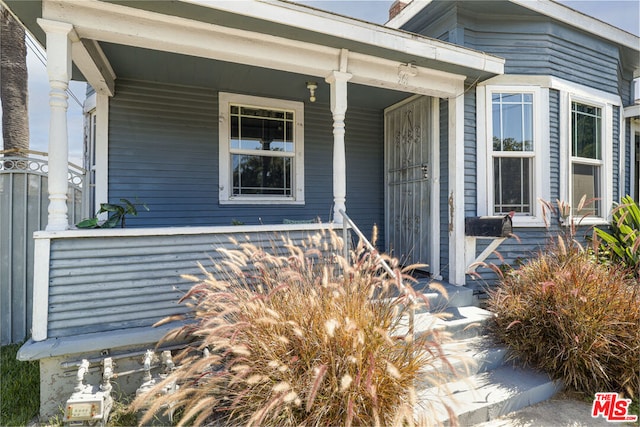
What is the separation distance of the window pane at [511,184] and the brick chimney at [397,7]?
121 inches

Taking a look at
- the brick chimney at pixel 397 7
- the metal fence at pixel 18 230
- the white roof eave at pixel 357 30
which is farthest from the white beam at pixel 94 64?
the brick chimney at pixel 397 7

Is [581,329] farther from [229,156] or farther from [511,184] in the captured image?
[229,156]

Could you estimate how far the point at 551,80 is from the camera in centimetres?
464

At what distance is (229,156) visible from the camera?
16.1ft

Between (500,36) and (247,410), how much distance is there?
529cm

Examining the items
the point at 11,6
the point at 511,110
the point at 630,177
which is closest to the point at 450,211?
the point at 511,110

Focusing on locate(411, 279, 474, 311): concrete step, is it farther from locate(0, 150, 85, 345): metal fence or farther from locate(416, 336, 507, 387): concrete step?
locate(0, 150, 85, 345): metal fence

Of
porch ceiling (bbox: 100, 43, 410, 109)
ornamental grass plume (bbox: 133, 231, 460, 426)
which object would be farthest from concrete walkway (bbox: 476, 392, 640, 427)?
porch ceiling (bbox: 100, 43, 410, 109)

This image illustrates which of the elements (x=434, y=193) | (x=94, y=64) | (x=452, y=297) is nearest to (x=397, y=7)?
(x=434, y=193)

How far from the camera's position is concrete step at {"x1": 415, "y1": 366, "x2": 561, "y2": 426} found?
2451mm

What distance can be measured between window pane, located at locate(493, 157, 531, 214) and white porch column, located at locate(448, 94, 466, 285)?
2.05 ft

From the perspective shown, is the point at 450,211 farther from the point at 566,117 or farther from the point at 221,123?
the point at 221,123

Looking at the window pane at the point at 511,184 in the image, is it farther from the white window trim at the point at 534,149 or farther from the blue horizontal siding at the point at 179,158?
the blue horizontal siding at the point at 179,158

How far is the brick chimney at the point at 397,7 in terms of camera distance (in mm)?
5715
